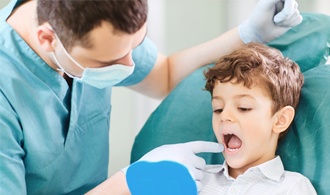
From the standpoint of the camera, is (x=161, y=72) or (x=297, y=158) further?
(x=161, y=72)

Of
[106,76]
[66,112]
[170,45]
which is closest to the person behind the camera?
[106,76]

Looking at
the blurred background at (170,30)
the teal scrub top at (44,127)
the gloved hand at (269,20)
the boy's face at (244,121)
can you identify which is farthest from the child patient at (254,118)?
the blurred background at (170,30)

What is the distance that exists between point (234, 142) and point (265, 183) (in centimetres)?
13

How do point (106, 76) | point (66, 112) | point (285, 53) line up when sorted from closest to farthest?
point (106, 76)
point (66, 112)
point (285, 53)

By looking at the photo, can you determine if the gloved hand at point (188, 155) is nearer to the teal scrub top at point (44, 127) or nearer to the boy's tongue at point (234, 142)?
the boy's tongue at point (234, 142)

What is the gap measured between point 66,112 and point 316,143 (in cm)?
65

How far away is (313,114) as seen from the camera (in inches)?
57.9

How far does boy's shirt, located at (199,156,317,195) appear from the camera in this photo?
1.37 m

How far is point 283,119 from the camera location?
4.74ft

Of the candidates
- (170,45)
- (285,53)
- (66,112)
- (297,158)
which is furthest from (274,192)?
(170,45)

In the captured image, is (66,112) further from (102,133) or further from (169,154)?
(169,154)

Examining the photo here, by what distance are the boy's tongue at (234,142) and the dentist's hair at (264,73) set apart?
0.37ft

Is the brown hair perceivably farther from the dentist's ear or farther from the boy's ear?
the boy's ear

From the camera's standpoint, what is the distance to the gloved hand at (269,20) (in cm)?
152
